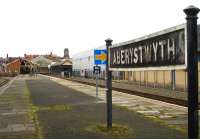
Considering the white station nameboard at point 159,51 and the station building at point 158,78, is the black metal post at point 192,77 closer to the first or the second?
the white station nameboard at point 159,51

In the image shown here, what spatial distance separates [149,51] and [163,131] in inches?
229

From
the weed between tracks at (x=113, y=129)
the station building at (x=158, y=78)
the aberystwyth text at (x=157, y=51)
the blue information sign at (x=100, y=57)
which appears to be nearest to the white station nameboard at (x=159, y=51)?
the aberystwyth text at (x=157, y=51)

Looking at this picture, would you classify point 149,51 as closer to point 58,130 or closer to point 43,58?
point 58,130

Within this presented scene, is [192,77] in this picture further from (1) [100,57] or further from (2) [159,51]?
(1) [100,57]

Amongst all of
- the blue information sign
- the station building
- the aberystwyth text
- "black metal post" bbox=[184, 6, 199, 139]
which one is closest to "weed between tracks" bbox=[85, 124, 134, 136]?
the aberystwyth text

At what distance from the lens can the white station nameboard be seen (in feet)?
16.9

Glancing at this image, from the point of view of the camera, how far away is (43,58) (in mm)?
178875

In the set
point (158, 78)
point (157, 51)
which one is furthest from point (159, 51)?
point (158, 78)

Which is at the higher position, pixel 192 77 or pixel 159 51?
pixel 159 51

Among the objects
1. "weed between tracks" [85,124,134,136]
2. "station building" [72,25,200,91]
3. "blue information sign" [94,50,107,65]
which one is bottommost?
"weed between tracks" [85,124,134,136]

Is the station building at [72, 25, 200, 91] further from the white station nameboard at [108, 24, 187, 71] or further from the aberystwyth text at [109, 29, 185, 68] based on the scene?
the white station nameboard at [108, 24, 187, 71]

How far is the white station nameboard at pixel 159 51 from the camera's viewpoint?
514 centimetres

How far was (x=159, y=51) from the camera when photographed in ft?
18.6

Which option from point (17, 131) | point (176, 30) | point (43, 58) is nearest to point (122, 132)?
point (17, 131)
